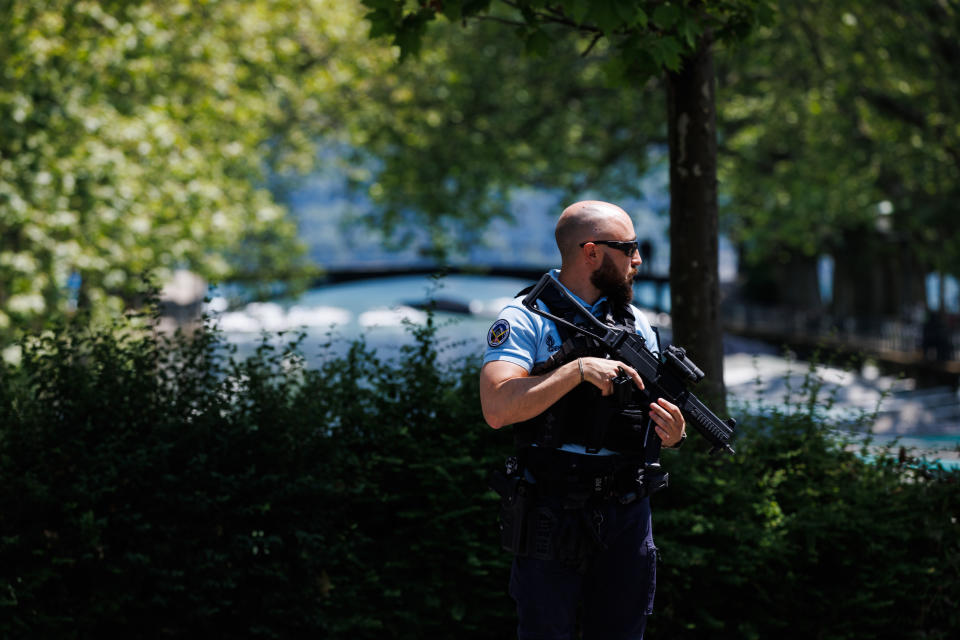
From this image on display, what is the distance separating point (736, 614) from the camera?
534 cm

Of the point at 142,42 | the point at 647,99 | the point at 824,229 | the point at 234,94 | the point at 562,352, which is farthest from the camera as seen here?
the point at 824,229

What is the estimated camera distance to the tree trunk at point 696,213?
6.12m

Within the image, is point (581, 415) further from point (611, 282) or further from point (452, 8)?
point (452, 8)

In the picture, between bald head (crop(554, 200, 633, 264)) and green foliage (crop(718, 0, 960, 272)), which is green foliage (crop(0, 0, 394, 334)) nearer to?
bald head (crop(554, 200, 633, 264))

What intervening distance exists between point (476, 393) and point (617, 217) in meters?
2.24

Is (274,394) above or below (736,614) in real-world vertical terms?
above

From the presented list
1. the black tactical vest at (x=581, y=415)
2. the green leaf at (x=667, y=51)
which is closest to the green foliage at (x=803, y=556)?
the black tactical vest at (x=581, y=415)

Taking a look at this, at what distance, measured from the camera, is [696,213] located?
6117 millimetres

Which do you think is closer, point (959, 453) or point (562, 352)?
point (562, 352)

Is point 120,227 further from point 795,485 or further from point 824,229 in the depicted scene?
point 824,229

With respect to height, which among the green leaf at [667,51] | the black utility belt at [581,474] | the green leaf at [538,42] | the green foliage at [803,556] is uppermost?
the green leaf at [538,42]

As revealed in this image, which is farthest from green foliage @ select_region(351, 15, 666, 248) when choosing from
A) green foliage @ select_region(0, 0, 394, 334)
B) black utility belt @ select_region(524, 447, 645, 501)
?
black utility belt @ select_region(524, 447, 645, 501)

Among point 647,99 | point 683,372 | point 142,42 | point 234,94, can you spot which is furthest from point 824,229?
point 683,372

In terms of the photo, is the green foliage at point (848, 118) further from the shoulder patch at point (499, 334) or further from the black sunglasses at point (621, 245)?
the shoulder patch at point (499, 334)
